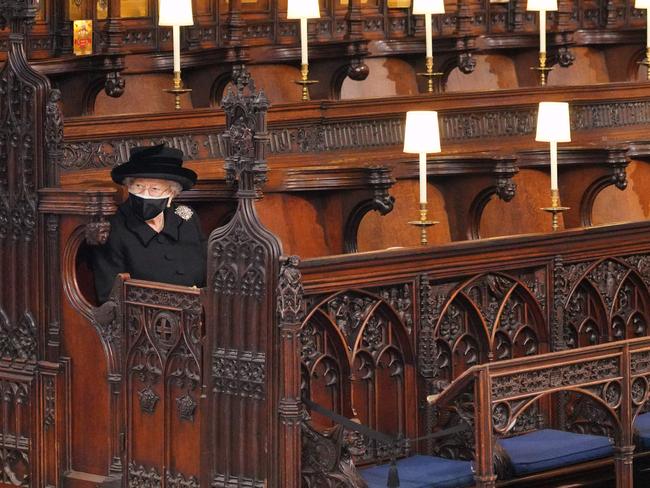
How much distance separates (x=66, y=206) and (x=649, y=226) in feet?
7.69

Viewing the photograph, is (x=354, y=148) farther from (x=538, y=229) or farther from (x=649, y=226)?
(x=649, y=226)

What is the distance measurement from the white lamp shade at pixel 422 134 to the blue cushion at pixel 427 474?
1725 mm

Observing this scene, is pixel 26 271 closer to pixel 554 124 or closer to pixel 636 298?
pixel 636 298

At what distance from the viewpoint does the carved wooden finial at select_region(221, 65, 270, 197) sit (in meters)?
6.23

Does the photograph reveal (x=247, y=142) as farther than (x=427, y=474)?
No

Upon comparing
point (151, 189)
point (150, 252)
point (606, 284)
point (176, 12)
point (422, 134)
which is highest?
point (176, 12)

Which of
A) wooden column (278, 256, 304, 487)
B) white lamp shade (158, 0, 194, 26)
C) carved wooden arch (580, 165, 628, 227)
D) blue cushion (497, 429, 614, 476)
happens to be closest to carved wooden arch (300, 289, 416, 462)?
wooden column (278, 256, 304, 487)

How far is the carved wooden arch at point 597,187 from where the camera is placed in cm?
900

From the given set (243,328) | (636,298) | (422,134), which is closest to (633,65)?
(422,134)

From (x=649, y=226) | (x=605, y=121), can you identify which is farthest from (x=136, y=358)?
(x=605, y=121)

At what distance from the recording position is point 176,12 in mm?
8320

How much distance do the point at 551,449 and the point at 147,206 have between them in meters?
1.73

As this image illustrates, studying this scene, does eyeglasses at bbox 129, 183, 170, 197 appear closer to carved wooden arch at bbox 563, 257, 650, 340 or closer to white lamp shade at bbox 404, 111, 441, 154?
white lamp shade at bbox 404, 111, 441, 154

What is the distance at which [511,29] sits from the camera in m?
11.5
